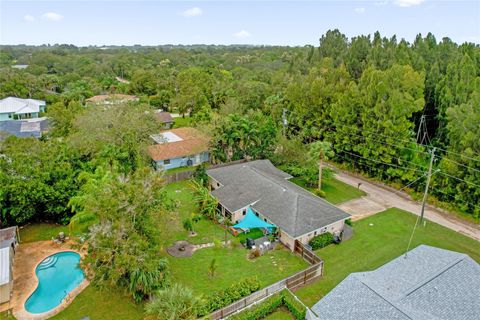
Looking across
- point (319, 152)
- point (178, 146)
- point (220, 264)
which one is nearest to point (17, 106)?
point (178, 146)

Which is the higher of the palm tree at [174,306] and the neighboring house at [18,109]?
the neighboring house at [18,109]

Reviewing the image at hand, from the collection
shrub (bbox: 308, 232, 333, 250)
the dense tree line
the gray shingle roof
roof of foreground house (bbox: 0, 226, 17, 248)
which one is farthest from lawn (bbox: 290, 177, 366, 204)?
roof of foreground house (bbox: 0, 226, 17, 248)

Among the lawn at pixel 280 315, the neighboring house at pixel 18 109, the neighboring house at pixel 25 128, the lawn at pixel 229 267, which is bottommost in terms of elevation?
the lawn at pixel 280 315

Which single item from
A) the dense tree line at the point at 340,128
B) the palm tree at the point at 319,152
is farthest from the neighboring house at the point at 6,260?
the palm tree at the point at 319,152

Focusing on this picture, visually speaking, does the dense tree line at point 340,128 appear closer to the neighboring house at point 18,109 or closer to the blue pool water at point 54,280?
the blue pool water at point 54,280

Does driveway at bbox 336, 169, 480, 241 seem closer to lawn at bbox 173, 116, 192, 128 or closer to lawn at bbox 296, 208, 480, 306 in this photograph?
lawn at bbox 296, 208, 480, 306

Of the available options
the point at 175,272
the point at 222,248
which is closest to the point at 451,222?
the point at 222,248
